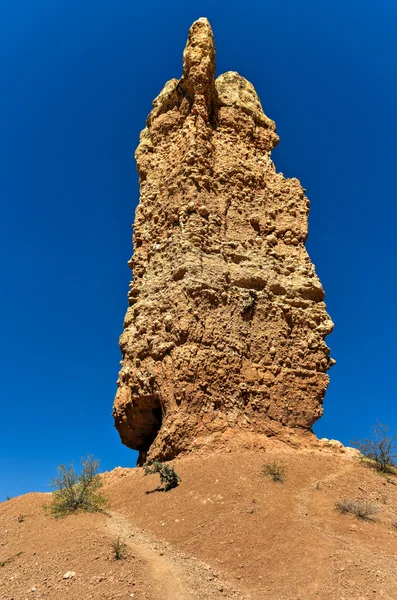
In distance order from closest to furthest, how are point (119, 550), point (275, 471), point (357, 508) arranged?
1. point (119, 550)
2. point (357, 508)
3. point (275, 471)

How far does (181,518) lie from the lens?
27.2 feet

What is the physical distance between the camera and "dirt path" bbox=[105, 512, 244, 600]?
5758mm

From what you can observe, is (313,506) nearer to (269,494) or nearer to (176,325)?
(269,494)

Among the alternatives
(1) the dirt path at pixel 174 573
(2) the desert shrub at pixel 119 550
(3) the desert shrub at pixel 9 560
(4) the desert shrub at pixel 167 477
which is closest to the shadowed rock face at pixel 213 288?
(4) the desert shrub at pixel 167 477

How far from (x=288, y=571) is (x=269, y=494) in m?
2.36

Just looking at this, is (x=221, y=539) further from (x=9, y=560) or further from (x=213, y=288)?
(x=213, y=288)

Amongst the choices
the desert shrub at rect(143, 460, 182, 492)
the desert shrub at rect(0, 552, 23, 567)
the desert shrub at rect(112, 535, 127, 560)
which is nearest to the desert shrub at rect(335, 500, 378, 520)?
the desert shrub at rect(143, 460, 182, 492)

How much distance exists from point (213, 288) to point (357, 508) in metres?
6.95

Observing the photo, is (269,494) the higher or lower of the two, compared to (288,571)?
higher

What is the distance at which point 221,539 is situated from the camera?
7316mm

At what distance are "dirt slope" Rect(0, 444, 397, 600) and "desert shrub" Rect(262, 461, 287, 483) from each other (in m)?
0.14

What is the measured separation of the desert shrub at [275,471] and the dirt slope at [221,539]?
14cm

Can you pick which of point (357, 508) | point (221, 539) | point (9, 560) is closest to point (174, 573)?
point (221, 539)

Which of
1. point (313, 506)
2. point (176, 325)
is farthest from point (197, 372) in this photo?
point (313, 506)
